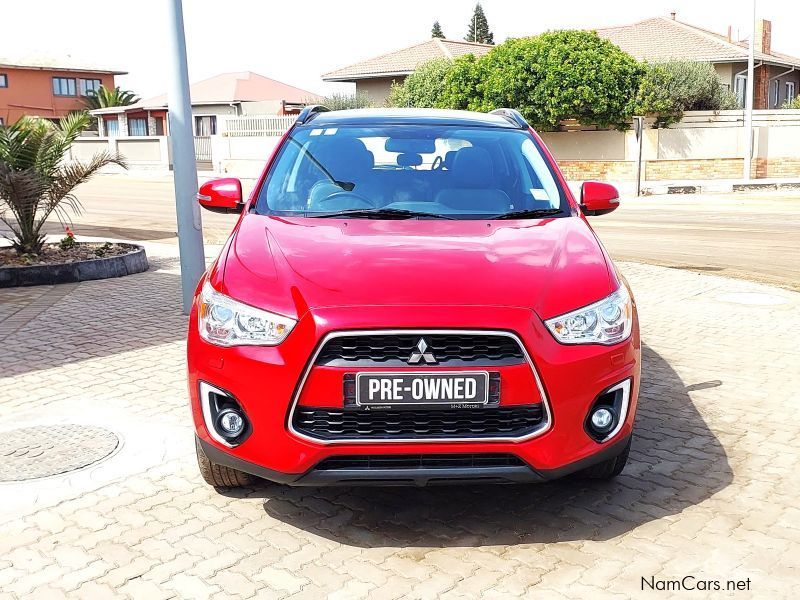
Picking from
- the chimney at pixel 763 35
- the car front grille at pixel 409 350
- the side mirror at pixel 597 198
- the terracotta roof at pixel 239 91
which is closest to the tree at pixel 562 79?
the chimney at pixel 763 35

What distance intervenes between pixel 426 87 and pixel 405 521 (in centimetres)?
3605

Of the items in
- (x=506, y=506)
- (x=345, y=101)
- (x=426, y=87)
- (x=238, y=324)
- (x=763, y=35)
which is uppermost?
(x=763, y=35)

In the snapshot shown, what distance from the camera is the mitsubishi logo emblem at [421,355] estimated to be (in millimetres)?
3377

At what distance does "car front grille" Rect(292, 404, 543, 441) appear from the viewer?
11.3 feet

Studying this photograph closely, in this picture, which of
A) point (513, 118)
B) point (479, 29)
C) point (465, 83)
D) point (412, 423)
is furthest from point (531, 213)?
point (479, 29)

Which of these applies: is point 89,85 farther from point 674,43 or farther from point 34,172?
point 34,172

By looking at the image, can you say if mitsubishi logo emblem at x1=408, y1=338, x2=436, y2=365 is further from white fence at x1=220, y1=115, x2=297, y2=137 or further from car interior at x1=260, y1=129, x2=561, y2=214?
white fence at x1=220, y1=115, x2=297, y2=137

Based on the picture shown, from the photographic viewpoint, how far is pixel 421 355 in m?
3.38

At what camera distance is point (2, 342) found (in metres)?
7.26

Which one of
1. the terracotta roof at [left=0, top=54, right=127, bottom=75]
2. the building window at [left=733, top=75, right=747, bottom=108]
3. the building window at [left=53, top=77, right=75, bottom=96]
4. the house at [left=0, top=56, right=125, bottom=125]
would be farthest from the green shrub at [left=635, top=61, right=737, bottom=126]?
the building window at [left=53, top=77, right=75, bottom=96]

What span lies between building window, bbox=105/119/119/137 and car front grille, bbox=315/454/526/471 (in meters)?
61.4

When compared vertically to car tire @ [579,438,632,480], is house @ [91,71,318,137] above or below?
above

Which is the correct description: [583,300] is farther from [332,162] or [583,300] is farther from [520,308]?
[332,162]

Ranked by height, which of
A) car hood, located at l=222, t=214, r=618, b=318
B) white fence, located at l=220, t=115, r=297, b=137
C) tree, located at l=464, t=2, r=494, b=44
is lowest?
car hood, located at l=222, t=214, r=618, b=318
